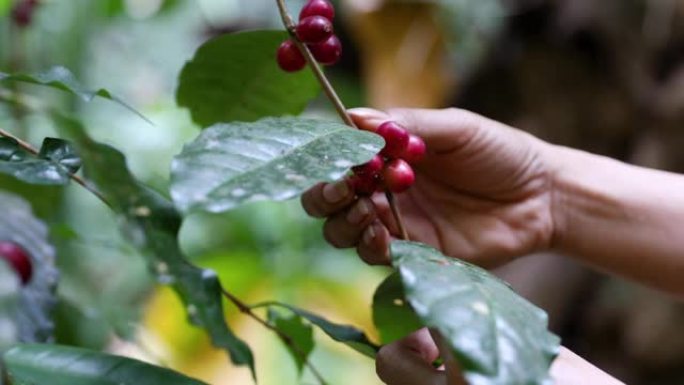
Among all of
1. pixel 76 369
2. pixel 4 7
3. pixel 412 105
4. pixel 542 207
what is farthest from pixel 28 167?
pixel 412 105

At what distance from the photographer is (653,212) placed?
3.76 feet

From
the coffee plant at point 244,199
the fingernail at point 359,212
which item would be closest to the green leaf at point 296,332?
the coffee plant at point 244,199

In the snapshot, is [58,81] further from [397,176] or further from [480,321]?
[480,321]

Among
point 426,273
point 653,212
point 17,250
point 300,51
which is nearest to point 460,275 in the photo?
point 426,273

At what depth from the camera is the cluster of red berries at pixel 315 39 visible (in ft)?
2.30

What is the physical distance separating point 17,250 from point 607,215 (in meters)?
0.72

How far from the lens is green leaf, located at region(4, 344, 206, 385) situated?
60 cm

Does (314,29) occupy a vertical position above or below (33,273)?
above

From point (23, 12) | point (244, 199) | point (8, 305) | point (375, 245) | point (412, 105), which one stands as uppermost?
point (244, 199)

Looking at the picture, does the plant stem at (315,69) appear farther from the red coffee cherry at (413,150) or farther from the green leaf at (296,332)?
the green leaf at (296,332)

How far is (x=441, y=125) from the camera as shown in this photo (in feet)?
3.09

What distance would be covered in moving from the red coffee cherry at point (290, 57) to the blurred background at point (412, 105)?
105cm

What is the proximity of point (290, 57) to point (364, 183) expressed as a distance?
0.40 feet

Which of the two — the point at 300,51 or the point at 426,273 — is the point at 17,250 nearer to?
the point at 300,51
